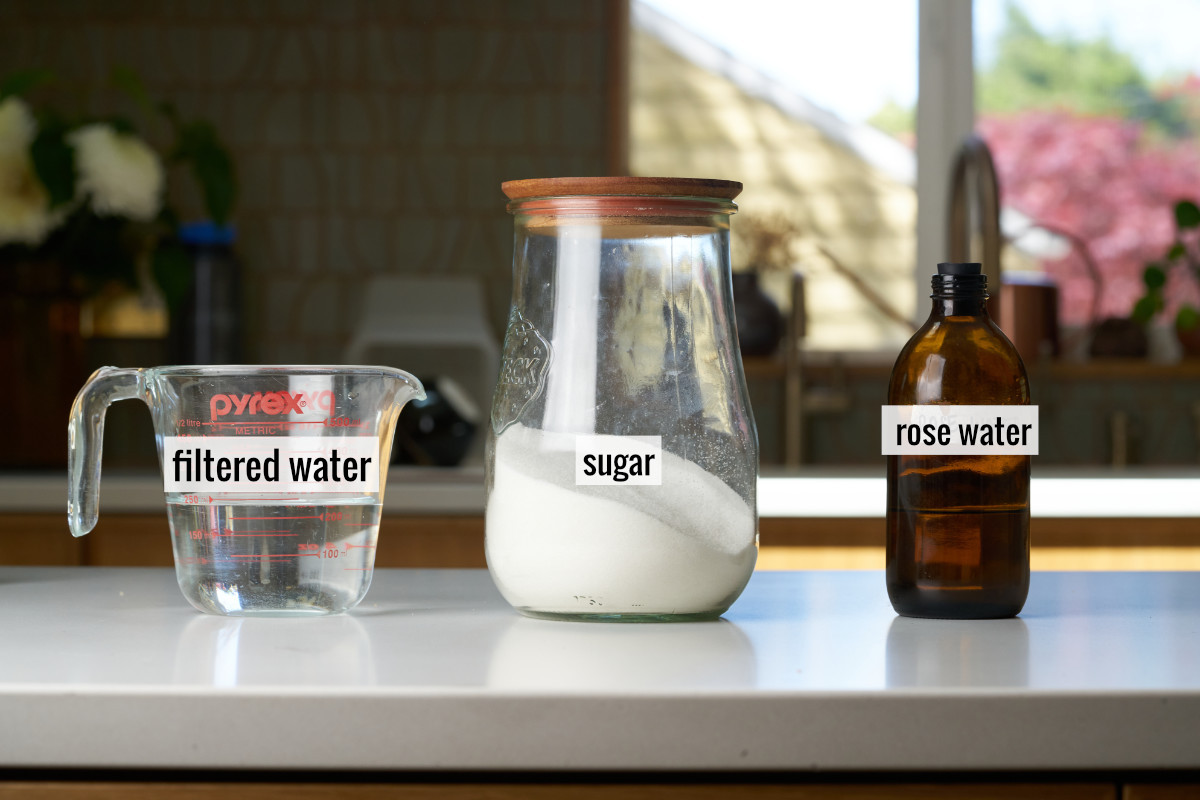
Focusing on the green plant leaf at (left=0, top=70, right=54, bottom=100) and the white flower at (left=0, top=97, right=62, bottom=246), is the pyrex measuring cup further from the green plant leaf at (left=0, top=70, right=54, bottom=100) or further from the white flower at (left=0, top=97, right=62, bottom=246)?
the green plant leaf at (left=0, top=70, right=54, bottom=100)

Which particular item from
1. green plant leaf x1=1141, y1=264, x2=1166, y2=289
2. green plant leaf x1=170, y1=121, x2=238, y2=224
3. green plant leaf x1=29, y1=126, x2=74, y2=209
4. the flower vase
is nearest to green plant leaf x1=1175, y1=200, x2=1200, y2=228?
green plant leaf x1=1141, y1=264, x2=1166, y2=289

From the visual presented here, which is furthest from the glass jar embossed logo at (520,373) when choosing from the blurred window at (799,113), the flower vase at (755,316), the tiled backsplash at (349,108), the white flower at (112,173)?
the blurred window at (799,113)

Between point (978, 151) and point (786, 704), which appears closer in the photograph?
point (786, 704)

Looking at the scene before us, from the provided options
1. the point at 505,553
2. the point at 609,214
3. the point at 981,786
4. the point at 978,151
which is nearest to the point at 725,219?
the point at 609,214

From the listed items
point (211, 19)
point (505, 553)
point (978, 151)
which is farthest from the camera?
point (211, 19)

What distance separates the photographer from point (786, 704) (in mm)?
468

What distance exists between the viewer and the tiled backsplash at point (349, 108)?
2420 millimetres

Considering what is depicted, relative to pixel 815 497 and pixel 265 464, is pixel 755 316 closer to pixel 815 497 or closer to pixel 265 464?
pixel 815 497

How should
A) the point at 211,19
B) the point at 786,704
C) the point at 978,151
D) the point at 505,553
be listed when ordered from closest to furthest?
the point at 786,704
the point at 505,553
the point at 978,151
the point at 211,19

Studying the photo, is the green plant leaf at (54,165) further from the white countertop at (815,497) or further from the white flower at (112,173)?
the white countertop at (815,497)

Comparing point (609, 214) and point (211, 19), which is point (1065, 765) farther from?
point (211, 19)

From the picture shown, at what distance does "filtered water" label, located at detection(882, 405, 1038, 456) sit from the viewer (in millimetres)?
643

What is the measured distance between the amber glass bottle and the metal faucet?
3.93ft

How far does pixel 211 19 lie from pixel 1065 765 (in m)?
2.28
